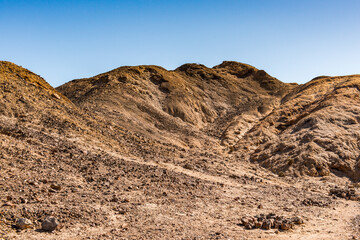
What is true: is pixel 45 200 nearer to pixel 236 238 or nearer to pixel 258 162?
pixel 236 238

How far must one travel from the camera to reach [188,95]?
37938mm

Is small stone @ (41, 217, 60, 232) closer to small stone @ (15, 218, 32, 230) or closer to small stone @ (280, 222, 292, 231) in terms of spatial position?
small stone @ (15, 218, 32, 230)

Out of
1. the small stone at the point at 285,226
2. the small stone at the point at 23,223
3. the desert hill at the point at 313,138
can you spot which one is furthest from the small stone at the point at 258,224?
the desert hill at the point at 313,138

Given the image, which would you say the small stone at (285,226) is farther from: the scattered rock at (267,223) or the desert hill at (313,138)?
the desert hill at (313,138)

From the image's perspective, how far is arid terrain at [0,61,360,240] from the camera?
8164mm

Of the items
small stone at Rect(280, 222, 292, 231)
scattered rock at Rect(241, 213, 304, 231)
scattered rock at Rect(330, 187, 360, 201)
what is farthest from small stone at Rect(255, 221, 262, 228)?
scattered rock at Rect(330, 187, 360, 201)

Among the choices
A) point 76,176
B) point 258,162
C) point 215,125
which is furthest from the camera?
point 215,125

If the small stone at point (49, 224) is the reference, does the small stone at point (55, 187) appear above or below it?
above

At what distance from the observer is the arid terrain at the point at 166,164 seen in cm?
816

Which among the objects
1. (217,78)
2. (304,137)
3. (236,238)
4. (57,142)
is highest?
(217,78)

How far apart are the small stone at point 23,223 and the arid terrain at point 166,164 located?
0.05 m

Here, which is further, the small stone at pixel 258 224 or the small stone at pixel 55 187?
the small stone at pixel 55 187

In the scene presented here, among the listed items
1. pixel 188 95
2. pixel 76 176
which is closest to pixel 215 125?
pixel 188 95

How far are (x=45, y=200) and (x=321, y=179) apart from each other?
1652 cm
